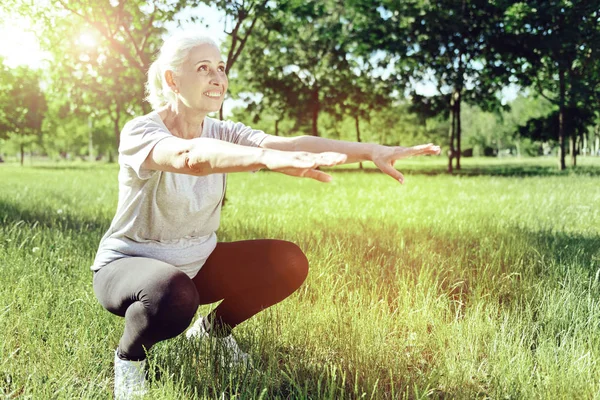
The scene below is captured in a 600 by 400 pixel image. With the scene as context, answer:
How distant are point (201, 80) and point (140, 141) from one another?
1.89ft

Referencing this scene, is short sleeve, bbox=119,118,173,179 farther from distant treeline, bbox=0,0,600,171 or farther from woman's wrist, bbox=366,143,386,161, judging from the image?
distant treeline, bbox=0,0,600,171

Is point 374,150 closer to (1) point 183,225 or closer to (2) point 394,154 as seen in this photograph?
(2) point 394,154

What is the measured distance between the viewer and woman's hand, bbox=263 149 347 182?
1668mm

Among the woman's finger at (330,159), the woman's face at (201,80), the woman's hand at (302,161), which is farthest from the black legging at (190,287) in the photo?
the woman's finger at (330,159)

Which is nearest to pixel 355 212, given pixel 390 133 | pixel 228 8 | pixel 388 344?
pixel 228 8

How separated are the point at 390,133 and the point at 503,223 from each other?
156 ft

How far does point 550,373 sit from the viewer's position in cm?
273

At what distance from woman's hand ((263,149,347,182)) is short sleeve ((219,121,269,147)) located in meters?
1.45

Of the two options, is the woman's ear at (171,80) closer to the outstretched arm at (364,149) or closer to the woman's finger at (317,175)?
the outstretched arm at (364,149)

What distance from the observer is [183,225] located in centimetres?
290

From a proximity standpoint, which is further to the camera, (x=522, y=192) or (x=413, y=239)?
(x=522, y=192)

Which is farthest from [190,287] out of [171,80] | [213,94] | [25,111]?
[25,111]

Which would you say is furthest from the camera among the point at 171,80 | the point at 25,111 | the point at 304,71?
the point at 304,71

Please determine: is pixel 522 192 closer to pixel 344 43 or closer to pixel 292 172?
pixel 292 172
